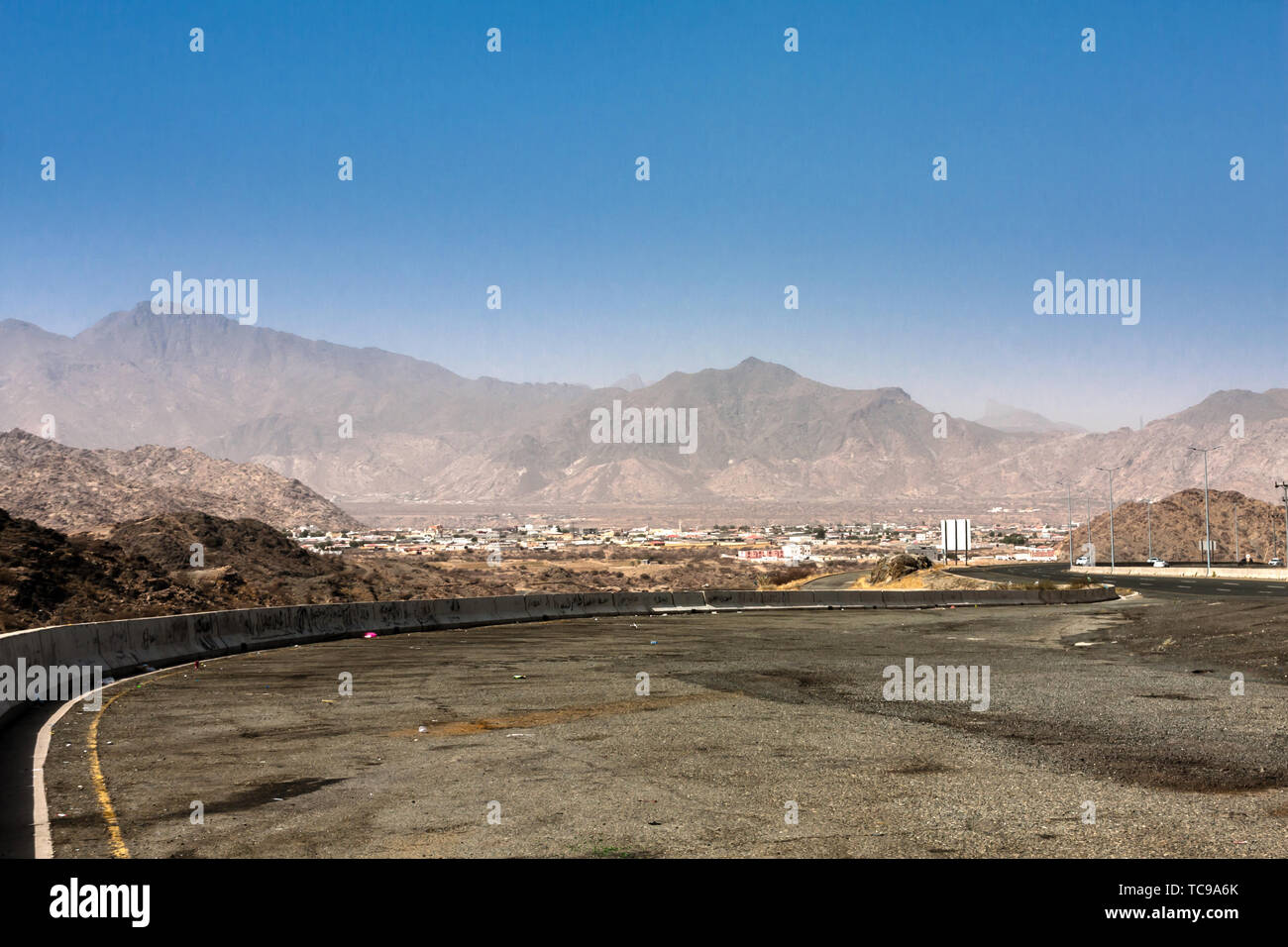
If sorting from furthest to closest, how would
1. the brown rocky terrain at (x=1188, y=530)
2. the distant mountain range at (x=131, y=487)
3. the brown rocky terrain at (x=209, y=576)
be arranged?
the brown rocky terrain at (x=1188, y=530) < the distant mountain range at (x=131, y=487) < the brown rocky terrain at (x=209, y=576)

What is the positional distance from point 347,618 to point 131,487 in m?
103

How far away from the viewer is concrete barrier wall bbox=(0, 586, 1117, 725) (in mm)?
19922

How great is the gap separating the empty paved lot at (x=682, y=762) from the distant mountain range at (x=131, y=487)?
241 feet

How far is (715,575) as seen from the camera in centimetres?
9238

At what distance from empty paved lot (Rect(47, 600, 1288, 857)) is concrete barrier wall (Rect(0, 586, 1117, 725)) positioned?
1.53 meters

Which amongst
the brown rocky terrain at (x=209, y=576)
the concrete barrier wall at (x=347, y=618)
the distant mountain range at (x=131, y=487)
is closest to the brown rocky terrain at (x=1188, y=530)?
the brown rocky terrain at (x=209, y=576)

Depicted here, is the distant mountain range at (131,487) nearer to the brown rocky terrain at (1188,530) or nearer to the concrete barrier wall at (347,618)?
the concrete barrier wall at (347,618)

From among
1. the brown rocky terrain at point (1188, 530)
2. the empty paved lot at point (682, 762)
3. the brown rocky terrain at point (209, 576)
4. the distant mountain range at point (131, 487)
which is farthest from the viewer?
the brown rocky terrain at point (1188, 530)

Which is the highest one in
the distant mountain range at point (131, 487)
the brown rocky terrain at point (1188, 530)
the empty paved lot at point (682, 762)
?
the distant mountain range at point (131, 487)

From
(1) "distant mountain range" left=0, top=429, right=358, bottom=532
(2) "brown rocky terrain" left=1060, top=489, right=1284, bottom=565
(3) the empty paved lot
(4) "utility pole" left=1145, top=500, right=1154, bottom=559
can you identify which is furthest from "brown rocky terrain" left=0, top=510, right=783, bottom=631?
(2) "brown rocky terrain" left=1060, top=489, right=1284, bottom=565

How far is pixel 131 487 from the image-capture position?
123750mm

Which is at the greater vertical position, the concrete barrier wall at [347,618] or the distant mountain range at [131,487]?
the distant mountain range at [131,487]

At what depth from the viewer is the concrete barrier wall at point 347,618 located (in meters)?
19.9

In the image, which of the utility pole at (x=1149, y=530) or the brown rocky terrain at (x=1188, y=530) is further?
the brown rocky terrain at (x=1188, y=530)
